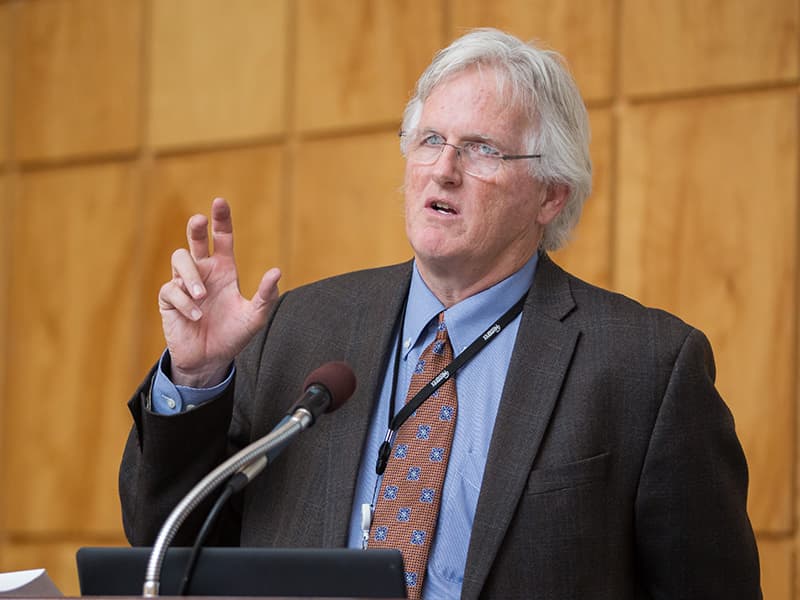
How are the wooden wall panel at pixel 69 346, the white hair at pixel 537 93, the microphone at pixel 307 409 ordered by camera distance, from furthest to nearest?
the wooden wall panel at pixel 69 346 → the white hair at pixel 537 93 → the microphone at pixel 307 409

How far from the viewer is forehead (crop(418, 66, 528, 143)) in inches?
97.6

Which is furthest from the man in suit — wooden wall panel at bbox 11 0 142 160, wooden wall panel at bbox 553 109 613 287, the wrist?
wooden wall panel at bbox 11 0 142 160

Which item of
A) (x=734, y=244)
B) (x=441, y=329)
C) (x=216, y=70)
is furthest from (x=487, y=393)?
(x=216, y=70)

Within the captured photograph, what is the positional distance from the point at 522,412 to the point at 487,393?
10 cm

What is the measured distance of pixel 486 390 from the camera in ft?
7.84

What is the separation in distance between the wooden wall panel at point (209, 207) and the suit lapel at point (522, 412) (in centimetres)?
228

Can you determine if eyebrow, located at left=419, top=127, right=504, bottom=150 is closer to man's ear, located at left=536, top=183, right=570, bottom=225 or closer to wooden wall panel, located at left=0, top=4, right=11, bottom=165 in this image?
man's ear, located at left=536, top=183, right=570, bottom=225

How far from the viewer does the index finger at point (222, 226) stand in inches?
88.4

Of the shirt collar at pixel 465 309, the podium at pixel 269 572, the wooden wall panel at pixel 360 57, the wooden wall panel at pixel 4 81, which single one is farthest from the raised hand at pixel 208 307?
the wooden wall panel at pixel 4 81

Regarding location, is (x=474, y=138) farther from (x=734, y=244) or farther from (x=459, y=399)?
(x=734, y=244)

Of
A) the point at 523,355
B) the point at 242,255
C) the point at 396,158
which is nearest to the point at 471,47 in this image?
the point at 523,355

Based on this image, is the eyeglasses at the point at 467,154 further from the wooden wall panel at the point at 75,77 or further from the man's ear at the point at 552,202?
the wooden wall panel at the point at 75,77

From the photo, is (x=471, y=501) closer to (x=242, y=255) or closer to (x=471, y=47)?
(x=471, y=47)

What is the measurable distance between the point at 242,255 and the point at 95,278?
702 millimetres
